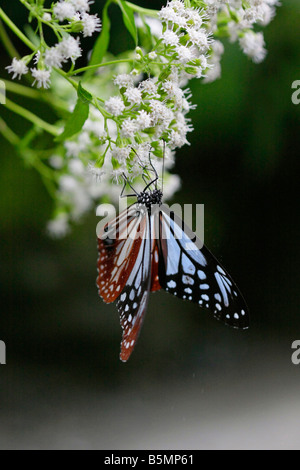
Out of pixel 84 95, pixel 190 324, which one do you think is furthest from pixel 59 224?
Result: pixel 190 324

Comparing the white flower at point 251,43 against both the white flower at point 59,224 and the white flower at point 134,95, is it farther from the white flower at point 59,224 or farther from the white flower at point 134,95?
the white flower at point 59,224

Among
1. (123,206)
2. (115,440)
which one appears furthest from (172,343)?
(123,206)

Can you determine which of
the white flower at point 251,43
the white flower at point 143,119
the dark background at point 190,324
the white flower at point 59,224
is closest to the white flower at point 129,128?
the white flower at point 143,119

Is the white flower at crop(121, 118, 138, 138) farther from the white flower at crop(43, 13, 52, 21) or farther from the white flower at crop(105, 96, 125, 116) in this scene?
the white flower at crop(43, 13, 52, 21)

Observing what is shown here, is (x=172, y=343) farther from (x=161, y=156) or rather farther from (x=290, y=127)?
(x=161, y=156)

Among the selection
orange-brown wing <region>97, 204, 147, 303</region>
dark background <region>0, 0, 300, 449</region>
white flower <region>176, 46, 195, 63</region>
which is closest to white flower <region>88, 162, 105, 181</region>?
orange-brown wing <region>97, 204, 147, 303</region>

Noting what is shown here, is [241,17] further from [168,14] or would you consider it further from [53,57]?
[53,57]

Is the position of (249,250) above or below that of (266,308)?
above
